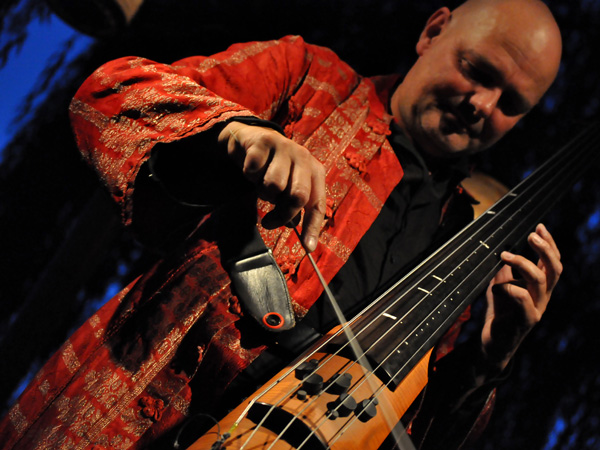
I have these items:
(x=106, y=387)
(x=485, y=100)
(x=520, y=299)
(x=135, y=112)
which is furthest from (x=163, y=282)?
(x=485, y=100)

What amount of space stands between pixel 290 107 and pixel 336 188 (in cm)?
25

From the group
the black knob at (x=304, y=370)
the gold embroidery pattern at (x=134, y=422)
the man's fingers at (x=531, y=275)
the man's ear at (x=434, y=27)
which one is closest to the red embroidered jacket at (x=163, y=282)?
the gold embroidery pattern at (x=134, y=422)

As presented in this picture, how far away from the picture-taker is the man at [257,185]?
58 centimetres

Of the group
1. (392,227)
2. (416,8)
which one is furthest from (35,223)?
(416,8)

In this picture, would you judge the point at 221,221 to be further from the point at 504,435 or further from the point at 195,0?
the point at 504,435

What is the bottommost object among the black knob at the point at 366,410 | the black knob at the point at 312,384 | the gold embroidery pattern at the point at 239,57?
the black knob at the point at 366,410

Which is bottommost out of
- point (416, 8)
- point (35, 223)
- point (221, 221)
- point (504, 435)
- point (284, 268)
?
point (504, 435)

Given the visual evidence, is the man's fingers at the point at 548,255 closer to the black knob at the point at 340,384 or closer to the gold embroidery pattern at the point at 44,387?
the black knob at the point at 340,384

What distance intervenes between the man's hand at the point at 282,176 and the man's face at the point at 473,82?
0.65m

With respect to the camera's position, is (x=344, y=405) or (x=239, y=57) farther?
(x=239, y=57)

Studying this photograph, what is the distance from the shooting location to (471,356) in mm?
945

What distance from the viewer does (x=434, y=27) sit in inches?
44.9

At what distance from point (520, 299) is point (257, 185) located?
74 cm

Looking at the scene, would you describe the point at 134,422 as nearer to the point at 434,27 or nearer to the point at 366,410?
the point at 366,410
